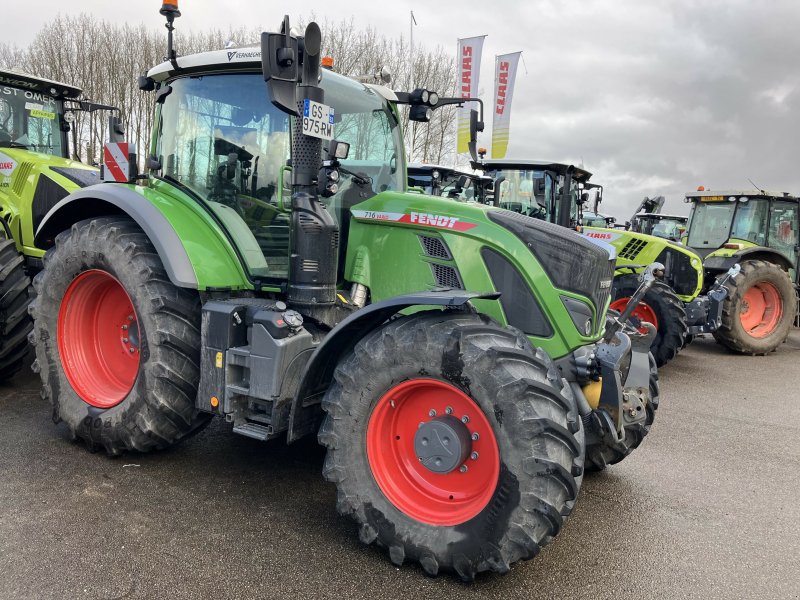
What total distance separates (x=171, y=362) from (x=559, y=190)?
23.4ft

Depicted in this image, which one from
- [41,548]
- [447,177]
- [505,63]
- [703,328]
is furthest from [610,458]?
[505,63]

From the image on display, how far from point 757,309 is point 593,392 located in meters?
7.81

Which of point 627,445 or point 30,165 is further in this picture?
point 30,165

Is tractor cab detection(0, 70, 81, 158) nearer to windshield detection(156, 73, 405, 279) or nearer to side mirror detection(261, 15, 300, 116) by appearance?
windshield detection(156, 73, 405, 279)

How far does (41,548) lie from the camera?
2.93 m

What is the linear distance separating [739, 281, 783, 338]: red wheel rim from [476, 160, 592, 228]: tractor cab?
2.94m

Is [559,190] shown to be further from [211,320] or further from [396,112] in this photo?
[211,320]

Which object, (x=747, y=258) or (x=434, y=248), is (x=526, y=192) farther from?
(x=434, y=248)

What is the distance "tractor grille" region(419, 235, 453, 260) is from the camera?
3398 millimetres

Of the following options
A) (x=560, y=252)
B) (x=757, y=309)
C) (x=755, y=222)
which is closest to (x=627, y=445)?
(x=560, y=252)

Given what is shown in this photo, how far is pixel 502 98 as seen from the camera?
1758 cm


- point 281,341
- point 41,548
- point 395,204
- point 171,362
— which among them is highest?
point 395,204

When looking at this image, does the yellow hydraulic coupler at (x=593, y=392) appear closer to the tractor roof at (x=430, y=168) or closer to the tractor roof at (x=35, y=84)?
the tractor roof at (x=35, y=84)

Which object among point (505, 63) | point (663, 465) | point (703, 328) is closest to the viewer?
point (663, 465)
